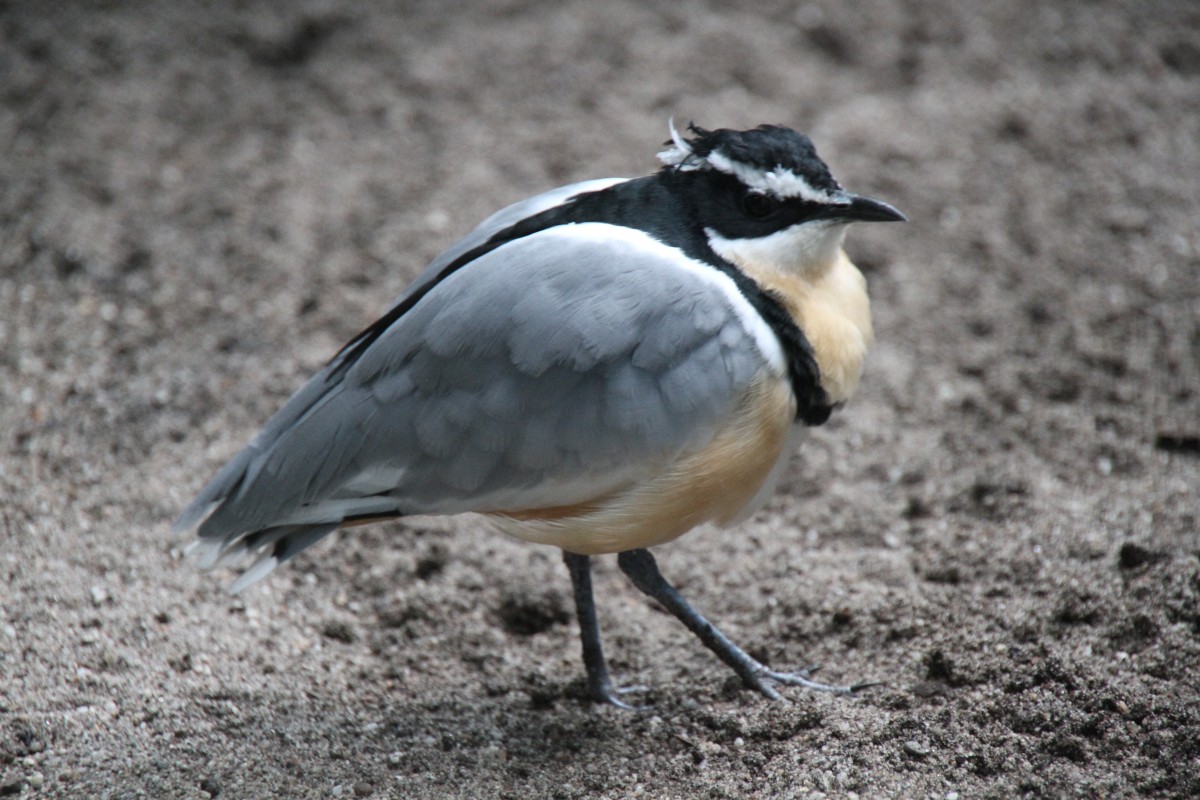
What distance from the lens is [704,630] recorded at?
11.5 feet

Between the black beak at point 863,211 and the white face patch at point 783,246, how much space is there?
44 millimetres

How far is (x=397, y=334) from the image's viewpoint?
330 cm

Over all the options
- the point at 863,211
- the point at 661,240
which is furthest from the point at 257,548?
the point at 863,211

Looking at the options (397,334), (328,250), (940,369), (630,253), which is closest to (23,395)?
(328,250)

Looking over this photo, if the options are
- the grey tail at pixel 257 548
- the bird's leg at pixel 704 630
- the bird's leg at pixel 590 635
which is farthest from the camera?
the bird's leg at pixel 590 635

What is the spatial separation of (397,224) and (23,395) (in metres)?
1.80

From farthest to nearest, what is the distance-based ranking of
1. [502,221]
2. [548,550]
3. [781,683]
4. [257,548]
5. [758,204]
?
1. [548,550]
2. [502,221]
3. [781,683]
4. [257,548]
5. [758,204]

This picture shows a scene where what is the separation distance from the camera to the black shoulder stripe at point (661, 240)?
3.21m

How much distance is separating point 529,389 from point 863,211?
1.07 metres

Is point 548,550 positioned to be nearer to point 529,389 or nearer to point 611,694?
point 611,694

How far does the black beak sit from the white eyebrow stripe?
0.02m

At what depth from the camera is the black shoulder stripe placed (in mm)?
3209

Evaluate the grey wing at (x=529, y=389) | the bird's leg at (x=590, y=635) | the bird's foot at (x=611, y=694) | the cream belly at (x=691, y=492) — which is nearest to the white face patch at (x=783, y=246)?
the grey wing at (x=529, y=389)

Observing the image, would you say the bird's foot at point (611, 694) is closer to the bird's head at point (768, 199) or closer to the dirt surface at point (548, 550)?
the dirt surface at point (548, 550)
